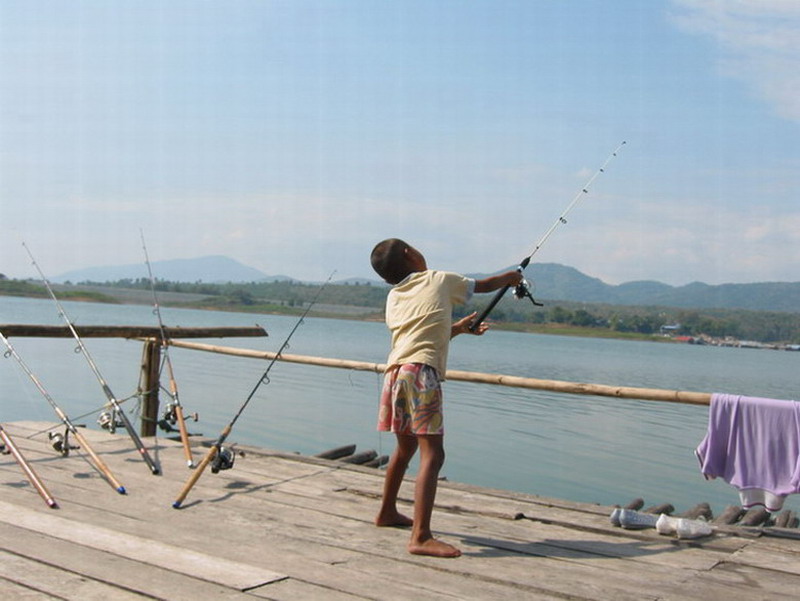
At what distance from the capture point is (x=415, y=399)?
12.0 ft

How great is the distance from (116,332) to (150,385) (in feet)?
1.59

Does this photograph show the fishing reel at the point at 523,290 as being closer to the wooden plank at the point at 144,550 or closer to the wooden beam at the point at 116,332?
the wooden plank at the point at 144,550

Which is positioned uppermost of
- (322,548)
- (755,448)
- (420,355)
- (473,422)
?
(420,355)

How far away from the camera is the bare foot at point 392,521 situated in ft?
13.3

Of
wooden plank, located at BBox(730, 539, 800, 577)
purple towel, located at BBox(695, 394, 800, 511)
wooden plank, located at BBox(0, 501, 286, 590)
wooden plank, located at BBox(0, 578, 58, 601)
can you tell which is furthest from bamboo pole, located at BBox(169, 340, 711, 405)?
wooden plank, located at BBox(0, 578, 58, 601)

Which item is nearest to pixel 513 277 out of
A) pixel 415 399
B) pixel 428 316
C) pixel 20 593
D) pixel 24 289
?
pixel 428 316

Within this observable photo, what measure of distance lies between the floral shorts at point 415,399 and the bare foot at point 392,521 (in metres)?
0.52

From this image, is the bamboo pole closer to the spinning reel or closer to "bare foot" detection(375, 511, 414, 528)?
the spinning reel

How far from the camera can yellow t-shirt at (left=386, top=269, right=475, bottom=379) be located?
12.0 ft

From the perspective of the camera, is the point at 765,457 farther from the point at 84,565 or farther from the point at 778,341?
the point at 778,341

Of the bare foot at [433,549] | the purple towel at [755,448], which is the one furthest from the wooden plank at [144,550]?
the purple towel at [755,448]

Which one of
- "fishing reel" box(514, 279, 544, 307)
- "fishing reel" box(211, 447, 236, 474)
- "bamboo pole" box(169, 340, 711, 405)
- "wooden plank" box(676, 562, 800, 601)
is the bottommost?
"wooden plank" box(676, 562, 800, 601)

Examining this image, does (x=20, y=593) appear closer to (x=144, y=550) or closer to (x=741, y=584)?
(x=144, y=550)

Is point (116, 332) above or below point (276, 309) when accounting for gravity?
above
